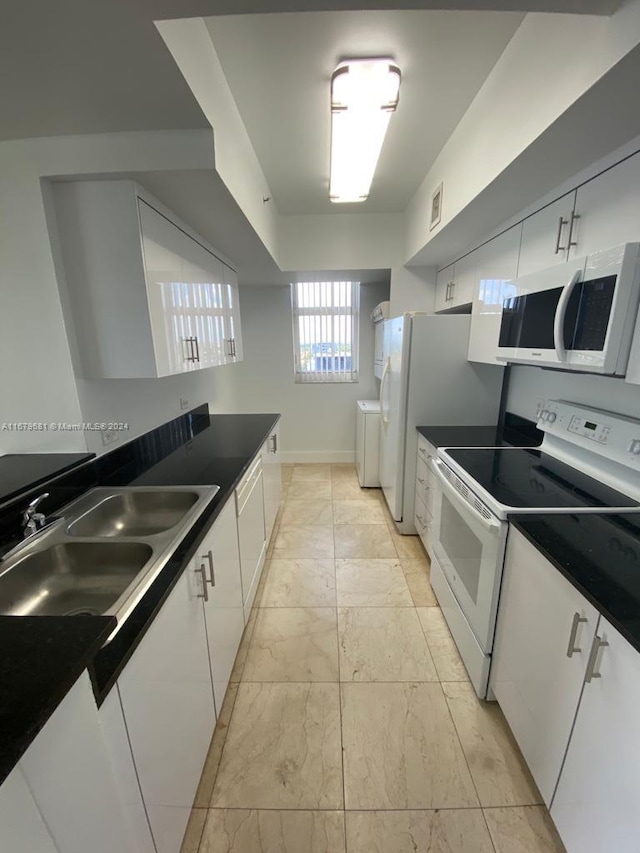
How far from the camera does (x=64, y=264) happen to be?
1425 mm

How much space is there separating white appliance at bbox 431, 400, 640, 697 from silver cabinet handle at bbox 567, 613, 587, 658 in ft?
1.21

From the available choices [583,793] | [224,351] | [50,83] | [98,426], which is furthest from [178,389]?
[583,793]

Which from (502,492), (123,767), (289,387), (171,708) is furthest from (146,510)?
(289,387)

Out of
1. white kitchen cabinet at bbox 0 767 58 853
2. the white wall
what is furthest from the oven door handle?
the white wall

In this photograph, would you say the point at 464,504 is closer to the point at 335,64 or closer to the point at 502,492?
→ the point at 502,492

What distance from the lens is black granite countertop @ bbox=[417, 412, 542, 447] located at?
2.21 meters

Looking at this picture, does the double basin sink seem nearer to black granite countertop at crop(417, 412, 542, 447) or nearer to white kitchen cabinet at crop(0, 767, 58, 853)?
white kitchen cabinet at crop(0, 767, 58, 853)

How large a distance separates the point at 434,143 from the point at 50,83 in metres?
1.93

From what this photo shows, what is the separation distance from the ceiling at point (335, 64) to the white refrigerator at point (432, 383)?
1.08 meters

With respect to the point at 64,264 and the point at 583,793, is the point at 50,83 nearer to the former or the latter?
the point at 64,264

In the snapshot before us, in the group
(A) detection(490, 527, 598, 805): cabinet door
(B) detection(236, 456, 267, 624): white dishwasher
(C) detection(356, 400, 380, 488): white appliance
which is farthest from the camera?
(C) detection(356, 400, 380, 488): white appliance

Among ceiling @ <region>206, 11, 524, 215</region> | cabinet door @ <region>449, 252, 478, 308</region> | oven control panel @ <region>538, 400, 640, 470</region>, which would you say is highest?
ceiling @ <region>206, 11, 524, 215</region>

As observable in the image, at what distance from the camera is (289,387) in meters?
4.30

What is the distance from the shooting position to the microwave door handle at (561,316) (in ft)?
4.15
